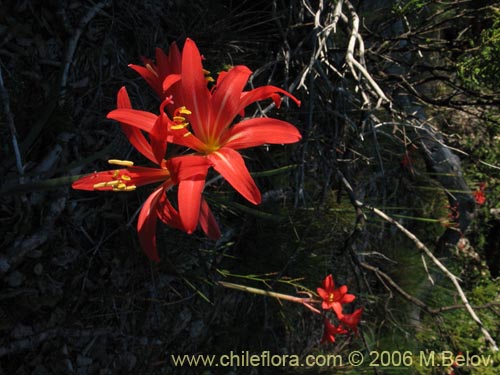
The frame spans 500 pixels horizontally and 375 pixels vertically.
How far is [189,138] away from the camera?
70cm

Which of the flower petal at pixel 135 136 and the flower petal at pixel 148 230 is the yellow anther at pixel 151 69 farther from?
the flower petal at pixel 148 230

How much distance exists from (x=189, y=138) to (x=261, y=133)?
0.11m

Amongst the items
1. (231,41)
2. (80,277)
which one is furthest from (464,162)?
(80,277)

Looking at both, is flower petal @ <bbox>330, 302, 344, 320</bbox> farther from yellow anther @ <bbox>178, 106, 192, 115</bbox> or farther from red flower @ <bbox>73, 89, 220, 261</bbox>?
yellow anther @ <bbox>178, 106, 192, 115</bbox>

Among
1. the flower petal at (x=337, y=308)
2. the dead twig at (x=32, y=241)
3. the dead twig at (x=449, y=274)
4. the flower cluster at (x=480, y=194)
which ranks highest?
the dead twig at (x=32, y=241)

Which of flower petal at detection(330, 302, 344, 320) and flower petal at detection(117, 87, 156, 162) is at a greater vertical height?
flower petal at detection(117, 87, 156, 162)

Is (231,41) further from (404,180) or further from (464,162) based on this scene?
(464,162)

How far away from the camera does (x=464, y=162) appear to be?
2725mm

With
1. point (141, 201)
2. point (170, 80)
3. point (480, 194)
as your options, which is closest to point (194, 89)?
point (170, 80)

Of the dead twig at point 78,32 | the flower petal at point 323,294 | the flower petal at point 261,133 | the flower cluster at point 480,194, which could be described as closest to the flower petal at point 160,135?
the flower petal at point 261,133

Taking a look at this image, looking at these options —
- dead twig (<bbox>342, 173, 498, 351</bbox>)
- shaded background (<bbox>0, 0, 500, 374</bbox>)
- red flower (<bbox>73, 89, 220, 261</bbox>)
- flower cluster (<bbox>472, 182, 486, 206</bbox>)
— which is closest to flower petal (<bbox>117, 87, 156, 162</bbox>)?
red flower (<bbox>73, 89, 220, 261</bbox>)

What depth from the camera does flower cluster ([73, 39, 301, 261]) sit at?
65 cm

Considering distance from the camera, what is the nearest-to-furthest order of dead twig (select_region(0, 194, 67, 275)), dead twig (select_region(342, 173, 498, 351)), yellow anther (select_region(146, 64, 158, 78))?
yellow anther (select_region(146, 64, 158, 78))
dead twig (select_region(342, 173, 498, 351))
dead twig (select_region(0, 194, 67, 275))

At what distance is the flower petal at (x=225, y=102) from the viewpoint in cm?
71
